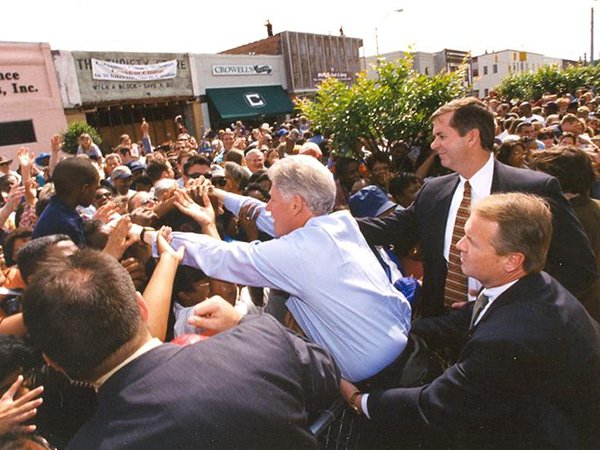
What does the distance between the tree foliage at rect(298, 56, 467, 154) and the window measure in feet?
51.7

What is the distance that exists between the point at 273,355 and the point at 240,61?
26.3 meters

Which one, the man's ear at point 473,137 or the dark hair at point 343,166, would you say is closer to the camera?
the man's ear at point 473,137

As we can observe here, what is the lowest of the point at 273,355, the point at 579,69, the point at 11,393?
the point at 11,393

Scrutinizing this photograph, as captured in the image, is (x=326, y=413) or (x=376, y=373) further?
(x=376, y=373)

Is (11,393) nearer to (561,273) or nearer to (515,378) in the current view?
(515,378)

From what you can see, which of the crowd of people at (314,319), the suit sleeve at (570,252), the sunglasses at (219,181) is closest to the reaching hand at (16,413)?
the crowd of people at (314,319)

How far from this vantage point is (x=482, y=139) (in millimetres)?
2598

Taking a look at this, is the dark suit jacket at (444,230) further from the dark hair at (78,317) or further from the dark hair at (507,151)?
the dark hair at (507,151)

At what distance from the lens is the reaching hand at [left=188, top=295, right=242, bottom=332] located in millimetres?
1634

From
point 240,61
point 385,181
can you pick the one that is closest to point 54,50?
point 240,61

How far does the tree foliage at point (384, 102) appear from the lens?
588 centimetres

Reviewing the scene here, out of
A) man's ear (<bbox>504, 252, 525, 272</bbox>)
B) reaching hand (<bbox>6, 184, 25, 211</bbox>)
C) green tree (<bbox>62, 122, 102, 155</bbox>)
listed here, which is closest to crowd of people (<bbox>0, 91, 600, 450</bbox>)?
man's ear (<bbox>504, 252, 525, 272</bbox>)

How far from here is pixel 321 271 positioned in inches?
74.7

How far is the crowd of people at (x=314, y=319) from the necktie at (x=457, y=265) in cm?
1
